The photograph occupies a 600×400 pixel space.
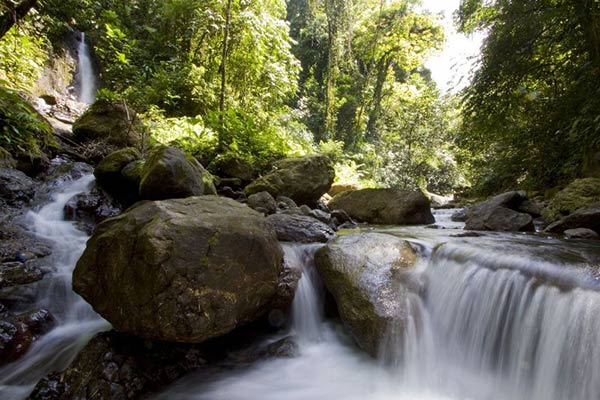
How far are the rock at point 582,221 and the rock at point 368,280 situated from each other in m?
2.94

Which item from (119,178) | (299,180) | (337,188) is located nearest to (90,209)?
(119,178)

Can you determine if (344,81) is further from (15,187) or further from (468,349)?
(468,349)

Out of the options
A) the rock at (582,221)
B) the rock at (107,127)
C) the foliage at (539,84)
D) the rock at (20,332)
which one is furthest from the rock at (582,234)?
the rock at (107,127)

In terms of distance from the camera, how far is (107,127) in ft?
23.9

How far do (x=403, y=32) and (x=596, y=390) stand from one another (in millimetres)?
19151

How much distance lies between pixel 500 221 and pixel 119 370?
19.2ft

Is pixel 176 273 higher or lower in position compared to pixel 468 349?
higher

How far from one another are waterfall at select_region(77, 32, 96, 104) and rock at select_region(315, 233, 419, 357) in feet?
39.0

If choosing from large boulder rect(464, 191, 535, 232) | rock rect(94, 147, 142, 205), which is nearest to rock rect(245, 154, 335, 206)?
rock rect(94, 147, 142, 205)

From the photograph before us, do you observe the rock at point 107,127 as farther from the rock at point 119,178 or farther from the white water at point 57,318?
the white water at point 57,318

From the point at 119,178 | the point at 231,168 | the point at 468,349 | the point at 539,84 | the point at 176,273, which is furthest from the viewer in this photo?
the point at 231,168

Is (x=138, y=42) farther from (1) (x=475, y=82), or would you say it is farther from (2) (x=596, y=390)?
(2) (x=596, y=390)

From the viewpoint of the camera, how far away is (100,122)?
731 centimetres

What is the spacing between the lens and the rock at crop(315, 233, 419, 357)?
9.53ft
